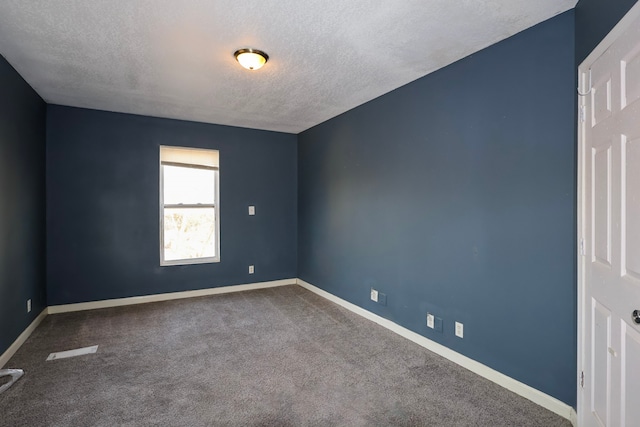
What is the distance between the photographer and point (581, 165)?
6.34ft

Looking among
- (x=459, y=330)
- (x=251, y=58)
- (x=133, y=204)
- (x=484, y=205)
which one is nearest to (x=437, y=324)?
(x=459, y=330)

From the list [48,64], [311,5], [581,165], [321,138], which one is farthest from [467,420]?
[48,64]

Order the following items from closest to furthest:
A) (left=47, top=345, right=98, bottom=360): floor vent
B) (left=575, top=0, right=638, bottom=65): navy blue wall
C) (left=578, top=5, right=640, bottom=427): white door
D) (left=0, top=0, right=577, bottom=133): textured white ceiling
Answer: (left=578, top=5, right=640, bottom=427): white door, (left=575, top=0, right=638, bottom=65): navy blue wall, (left=0, top=0, right=577, bottom=133): textured white ceiling, (left=47, top=345, right=98, bottom=360): floor vent

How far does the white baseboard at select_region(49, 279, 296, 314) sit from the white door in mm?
4174

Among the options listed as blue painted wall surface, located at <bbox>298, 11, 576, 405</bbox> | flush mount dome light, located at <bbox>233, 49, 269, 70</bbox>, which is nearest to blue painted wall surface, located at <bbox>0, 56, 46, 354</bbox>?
flush mount dome light, located at <bbox>233, 49, 269, 70</bbox>

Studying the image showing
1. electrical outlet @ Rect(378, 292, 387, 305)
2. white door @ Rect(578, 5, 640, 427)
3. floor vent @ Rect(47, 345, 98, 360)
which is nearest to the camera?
white door @ Rect(578, 5, 640, 427)

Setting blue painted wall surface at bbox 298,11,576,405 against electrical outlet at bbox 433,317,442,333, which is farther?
electrical outlet at bbox 433,317,442,333

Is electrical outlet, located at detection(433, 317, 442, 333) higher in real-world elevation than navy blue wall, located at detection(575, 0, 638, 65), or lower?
lower

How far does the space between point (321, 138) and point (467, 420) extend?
12.4 feet

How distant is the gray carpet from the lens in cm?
212

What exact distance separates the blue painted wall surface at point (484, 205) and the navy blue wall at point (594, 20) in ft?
0.39

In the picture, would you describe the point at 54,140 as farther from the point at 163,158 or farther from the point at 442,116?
the point at 442,116

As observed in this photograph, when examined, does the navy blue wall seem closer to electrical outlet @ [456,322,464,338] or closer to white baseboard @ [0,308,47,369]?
electrical outlet @ [456,322,464,338]

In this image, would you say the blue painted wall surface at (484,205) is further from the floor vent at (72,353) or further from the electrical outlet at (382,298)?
the floor vent at (72,353)
